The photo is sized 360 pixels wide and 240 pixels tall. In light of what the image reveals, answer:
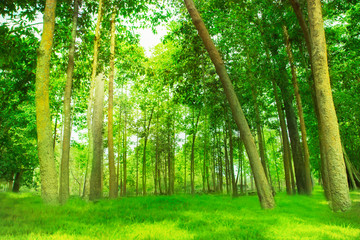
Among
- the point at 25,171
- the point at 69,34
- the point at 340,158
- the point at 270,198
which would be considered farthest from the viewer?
the point at 25,171

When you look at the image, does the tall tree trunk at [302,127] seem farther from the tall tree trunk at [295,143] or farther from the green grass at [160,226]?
the green grass at [160,226]

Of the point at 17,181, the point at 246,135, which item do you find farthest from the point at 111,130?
the point at 17,181

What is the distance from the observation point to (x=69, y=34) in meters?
10.2

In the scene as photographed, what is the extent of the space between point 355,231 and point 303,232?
1067 millimetres

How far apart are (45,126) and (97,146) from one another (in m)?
6.64

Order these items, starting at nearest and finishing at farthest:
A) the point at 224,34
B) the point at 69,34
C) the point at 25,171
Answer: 1. the point at 69,34
2. the point at 224,34
3. the point at 25,171

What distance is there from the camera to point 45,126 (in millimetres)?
6809

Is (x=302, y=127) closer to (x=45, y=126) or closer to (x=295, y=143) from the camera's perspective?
(x=295, y=143)

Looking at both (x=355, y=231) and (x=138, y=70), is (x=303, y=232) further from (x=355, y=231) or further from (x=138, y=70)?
(x=138, y=70)

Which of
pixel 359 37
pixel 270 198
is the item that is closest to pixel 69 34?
pixel 270 198

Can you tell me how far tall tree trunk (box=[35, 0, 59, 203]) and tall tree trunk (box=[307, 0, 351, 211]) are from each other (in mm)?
8099

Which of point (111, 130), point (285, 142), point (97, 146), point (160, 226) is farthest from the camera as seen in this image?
point (285, 142)

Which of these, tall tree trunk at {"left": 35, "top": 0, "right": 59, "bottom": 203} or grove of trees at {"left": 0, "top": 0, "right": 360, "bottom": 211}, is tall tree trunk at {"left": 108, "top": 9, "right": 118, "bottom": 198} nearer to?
grove of trees at {"left": 0, "top": 0, "right": 360, "bottom": 211}

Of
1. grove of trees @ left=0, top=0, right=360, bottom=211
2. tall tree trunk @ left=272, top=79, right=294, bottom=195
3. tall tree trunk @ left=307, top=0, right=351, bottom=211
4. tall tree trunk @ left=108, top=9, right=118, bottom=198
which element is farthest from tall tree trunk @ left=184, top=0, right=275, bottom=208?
tall tree trunk @ left=272, top=79, right=294, bottom=195
